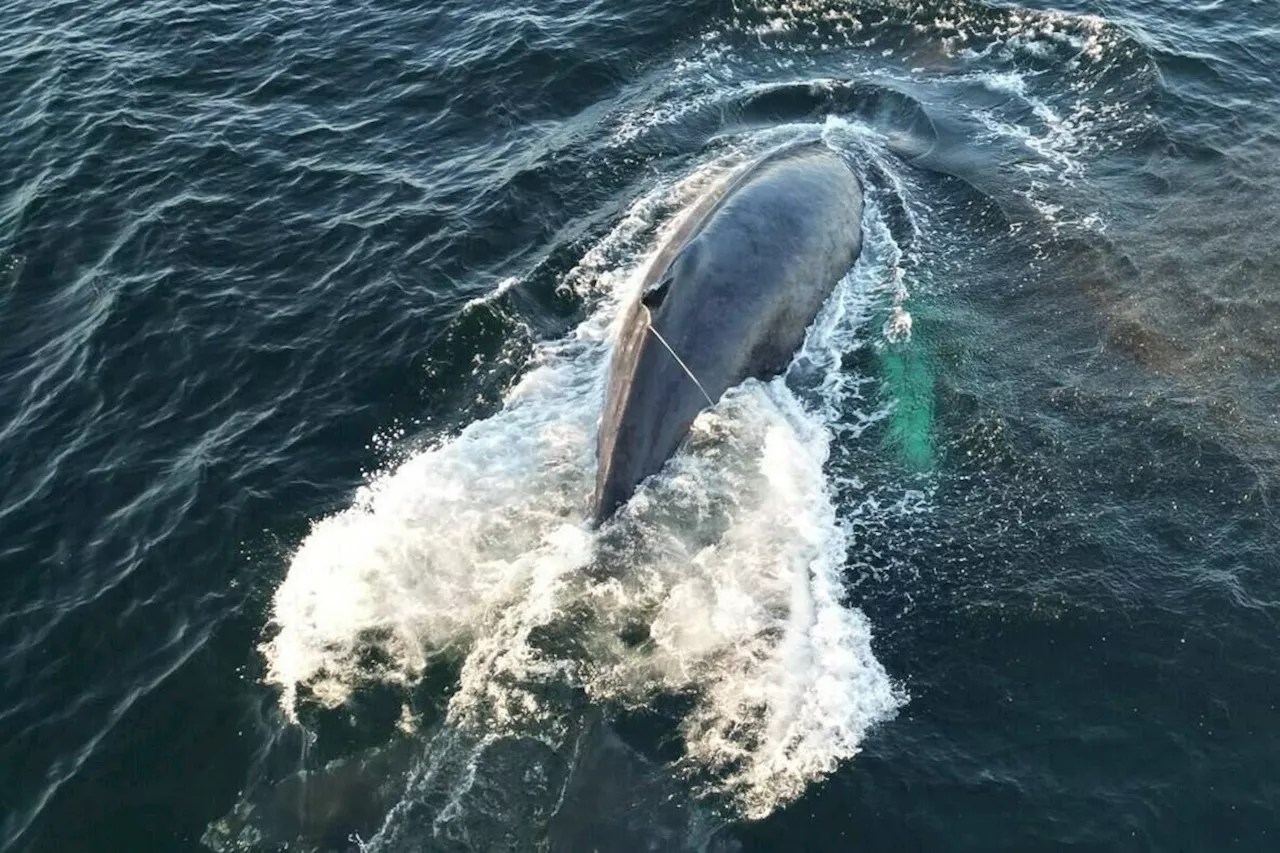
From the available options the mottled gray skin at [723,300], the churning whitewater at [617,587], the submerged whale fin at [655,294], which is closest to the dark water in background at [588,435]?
the churning whitewater at [617,587]

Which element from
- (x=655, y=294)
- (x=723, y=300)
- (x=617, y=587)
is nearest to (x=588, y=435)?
(x=655, y=294)

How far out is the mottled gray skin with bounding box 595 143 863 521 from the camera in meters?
19.5

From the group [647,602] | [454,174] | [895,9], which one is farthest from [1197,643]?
[895,9]

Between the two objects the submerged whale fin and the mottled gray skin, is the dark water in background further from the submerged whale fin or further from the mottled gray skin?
the submerged whale fin

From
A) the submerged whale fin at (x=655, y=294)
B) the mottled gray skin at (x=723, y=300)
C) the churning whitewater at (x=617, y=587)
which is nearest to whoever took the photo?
the churning whitewater at (x=617, y=587)

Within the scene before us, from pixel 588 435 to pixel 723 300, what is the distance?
13.2 ft

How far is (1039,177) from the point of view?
28031mm

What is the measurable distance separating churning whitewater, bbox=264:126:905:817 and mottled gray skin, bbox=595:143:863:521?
0.62 m

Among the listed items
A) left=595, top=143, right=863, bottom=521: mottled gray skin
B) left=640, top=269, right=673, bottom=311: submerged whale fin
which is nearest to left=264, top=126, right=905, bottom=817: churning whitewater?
left=595, top=143, right=863, bottom=521: mottled gray skin

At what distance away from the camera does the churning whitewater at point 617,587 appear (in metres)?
15.6

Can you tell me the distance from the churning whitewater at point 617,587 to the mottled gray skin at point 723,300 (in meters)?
0.62

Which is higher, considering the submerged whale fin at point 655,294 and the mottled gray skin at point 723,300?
the submerged whale fin at point 655,294

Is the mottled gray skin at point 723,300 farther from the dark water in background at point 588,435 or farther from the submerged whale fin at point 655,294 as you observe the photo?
the dark water in background at point 588,435

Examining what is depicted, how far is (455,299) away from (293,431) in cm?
534
